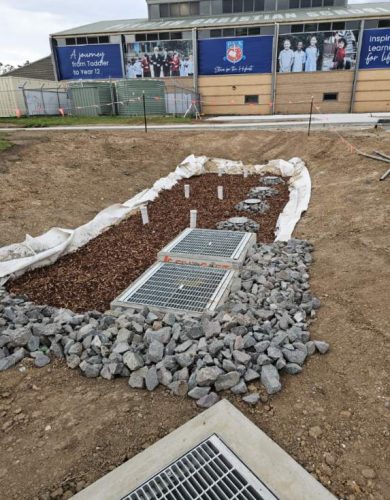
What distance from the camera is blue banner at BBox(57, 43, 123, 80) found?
24.8 metres

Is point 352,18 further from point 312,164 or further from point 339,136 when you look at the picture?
point 312,164

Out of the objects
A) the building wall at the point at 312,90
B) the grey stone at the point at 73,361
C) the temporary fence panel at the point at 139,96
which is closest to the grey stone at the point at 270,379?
the grey stone at the point at 73,361

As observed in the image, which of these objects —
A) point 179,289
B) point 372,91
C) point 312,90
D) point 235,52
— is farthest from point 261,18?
point 179,289

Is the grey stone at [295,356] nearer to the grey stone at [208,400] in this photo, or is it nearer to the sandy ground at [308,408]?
the sandy ground at [308,408]

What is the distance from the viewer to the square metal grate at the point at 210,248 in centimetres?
489

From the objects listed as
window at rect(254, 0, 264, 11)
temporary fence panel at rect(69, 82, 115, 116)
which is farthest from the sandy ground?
window at rect(254, 0, 264, 11)

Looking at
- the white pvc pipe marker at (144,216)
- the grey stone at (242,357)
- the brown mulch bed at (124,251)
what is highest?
the grey stone at (242,357)

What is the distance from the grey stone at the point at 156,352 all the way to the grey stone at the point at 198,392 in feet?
1.53

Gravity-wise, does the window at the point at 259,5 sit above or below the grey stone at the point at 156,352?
above

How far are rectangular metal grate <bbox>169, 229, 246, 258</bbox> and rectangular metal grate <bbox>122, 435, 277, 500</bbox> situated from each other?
3.00 metres

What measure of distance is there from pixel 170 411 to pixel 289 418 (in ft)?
2.90

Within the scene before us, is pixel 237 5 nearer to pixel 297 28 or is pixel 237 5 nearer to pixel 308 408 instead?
pixel 297 28

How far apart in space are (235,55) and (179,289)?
2325 cm

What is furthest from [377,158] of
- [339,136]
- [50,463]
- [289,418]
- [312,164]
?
[50,463]
